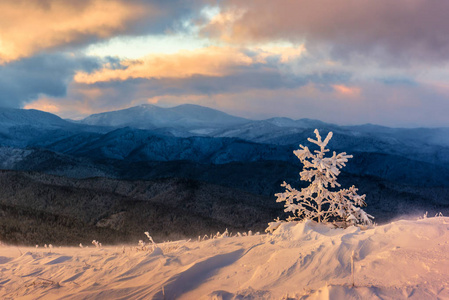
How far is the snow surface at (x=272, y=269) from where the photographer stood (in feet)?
14.1

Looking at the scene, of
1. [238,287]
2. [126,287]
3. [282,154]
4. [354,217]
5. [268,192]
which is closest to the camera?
[238,287]

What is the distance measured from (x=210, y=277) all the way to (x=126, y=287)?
1257mm

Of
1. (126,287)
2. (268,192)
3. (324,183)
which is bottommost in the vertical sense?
(268,192)

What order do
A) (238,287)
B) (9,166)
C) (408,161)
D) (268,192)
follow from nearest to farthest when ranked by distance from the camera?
(238,287)
(268,192)
(9,166)
(408,161)

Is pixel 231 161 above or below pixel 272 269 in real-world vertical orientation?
below

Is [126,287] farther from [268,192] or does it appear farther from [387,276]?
[268,192]

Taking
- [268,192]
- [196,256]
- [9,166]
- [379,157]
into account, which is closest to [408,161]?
[379,157]

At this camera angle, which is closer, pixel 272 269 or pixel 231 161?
pixel 272 269

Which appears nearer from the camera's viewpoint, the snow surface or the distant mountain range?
the snow surface

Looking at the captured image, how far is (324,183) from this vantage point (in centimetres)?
769

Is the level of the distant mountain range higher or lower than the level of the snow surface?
lower

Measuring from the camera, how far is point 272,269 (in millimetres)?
5156

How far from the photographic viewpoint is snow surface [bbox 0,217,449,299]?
14.1 feet

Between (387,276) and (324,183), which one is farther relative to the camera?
(324,183)
